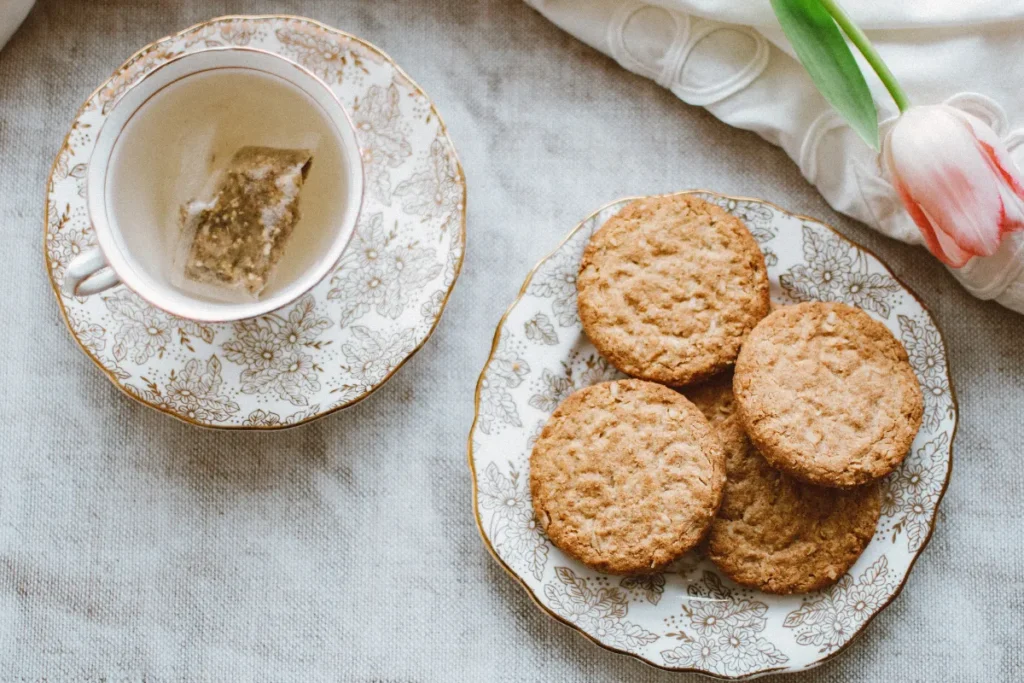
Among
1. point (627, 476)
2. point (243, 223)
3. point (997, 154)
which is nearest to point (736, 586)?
point (627, 476)

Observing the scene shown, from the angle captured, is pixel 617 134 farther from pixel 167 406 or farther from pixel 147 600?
pixel 147 600

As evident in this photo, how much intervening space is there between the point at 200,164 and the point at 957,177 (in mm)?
1016

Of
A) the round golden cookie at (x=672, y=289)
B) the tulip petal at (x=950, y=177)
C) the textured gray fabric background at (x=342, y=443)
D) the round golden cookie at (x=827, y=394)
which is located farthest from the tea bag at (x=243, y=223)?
the tulip petal at (x=950, y=177)

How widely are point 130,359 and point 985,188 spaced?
1212 mm

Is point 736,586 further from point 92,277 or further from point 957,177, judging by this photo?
point 92,277

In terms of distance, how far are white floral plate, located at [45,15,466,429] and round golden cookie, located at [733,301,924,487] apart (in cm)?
46

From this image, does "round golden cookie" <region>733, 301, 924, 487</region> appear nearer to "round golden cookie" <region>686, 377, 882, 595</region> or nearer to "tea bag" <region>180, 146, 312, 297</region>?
"round golden cookie" <region>686, 377, 882, 595</region>

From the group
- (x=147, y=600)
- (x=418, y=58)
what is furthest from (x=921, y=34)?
(x=147, y=600)

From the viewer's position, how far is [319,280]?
1078 millimetres

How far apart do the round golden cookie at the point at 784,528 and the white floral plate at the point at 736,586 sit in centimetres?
4

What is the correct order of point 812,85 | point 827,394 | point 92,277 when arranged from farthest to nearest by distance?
point 812,85 < point 827,394 < point 92,277

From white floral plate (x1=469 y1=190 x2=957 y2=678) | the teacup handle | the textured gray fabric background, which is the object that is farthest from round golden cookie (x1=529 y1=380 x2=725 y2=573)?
the teacup handle

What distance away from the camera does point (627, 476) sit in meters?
1.19

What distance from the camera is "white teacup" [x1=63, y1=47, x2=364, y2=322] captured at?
41.7 inches
